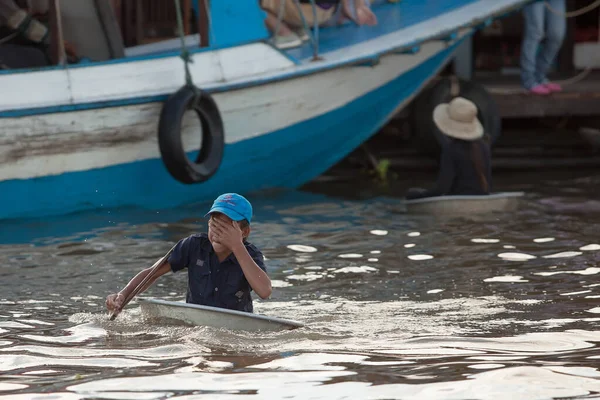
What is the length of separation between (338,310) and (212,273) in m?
1.18

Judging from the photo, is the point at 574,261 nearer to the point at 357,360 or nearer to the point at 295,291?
the point at 295,291

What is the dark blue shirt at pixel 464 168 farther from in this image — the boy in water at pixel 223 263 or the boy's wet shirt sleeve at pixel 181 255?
the boy's wet shirt sleeve at pixel 181 255

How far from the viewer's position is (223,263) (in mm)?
5816

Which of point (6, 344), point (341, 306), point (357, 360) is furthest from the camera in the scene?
point (341, 306)

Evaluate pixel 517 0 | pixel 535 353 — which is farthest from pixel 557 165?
pixel 535 353

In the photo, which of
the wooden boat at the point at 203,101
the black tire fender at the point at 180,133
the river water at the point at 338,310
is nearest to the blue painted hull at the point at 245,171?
the wooden boat at the point at 203,101

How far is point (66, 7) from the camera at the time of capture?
35.2 feet

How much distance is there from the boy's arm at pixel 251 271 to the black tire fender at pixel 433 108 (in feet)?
23.4

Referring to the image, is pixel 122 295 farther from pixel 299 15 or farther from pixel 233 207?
pixel 299 15

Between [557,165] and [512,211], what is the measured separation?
3587 mm

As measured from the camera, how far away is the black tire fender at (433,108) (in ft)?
42.0

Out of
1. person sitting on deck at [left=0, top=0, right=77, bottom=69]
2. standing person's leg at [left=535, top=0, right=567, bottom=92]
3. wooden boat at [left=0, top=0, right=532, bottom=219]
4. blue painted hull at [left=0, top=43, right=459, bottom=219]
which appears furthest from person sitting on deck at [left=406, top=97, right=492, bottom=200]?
person sitting on deck at [left=0, top=0, right=77, bottom=69]

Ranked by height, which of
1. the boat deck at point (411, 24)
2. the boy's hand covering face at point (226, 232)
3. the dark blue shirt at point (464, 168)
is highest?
the boat deck at point (411, 24)

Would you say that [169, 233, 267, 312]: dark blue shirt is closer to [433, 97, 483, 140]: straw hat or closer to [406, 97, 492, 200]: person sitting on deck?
[406, 97, 492, 200]: person sitting on deck
